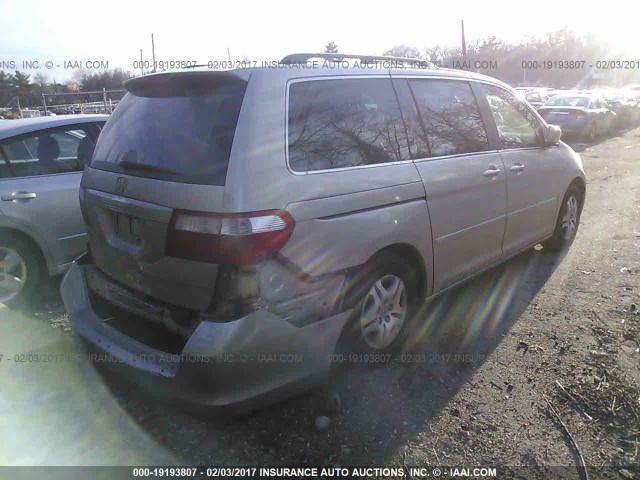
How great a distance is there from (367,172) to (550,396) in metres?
1.74

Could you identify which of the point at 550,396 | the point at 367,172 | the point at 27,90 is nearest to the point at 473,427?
the point at 550,396

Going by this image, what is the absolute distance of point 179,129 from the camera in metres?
2.56

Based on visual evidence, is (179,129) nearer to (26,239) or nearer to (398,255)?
(398,255)

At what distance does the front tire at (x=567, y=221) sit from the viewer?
5.21 m

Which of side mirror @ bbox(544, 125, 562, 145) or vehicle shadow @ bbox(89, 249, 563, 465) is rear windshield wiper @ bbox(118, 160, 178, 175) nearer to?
vehicle shadow @ bbox(89, 249, 563, 465)

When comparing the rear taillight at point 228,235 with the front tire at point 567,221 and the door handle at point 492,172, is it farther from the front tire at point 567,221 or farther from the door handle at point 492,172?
the front tire at point 567,221

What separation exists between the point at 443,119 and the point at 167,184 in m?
2.09

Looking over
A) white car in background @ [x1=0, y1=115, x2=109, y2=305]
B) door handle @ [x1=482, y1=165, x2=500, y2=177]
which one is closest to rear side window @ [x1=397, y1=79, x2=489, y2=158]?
door handle @ [x1=482, y1=165, x2=500, y2=177]

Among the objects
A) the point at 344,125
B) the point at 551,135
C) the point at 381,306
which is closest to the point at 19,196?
the point at 344,125

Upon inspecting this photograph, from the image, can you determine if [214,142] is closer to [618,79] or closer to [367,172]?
[367,172]

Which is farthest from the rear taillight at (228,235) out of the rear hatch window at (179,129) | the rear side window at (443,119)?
the rear side window at (443,119)

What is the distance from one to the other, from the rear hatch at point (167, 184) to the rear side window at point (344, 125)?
353 millimetres

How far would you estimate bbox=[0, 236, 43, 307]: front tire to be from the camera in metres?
4.17

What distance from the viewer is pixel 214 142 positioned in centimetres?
240
